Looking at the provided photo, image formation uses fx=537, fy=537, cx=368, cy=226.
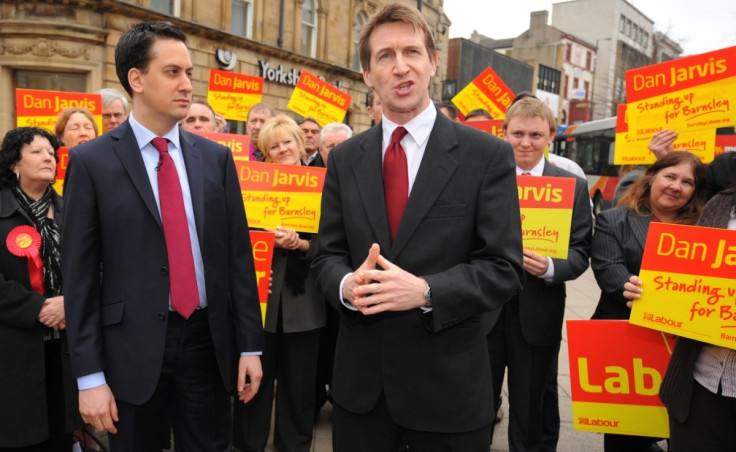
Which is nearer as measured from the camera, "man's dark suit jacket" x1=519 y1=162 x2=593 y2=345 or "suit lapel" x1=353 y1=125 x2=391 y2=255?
"suit lapel" x1=353 y1=125 x2=391 y2=255

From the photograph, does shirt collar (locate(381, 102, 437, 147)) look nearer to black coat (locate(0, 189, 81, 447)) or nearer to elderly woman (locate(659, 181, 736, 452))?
elderly woman (locate(659, 181, 736, 452))

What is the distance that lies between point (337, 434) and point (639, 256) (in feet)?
6.64

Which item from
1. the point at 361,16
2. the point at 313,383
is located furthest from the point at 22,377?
the point at 361,16

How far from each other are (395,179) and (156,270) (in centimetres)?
98

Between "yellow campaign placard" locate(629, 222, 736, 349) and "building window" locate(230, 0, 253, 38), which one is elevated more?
"building window" locate(230, 0, 253, 38)

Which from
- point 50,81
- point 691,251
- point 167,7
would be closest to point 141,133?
point 691,251

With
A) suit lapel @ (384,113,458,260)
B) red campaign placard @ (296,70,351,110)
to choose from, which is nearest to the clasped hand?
suit lapel @ (384,113,458,260)

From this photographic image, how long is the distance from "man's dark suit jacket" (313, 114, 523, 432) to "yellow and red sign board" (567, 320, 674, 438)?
4.23 ft

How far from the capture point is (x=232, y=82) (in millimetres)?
6398

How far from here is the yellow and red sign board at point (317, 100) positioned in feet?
20.7

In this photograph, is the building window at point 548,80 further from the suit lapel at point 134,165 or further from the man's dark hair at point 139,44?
the suit lapel at point 134,165

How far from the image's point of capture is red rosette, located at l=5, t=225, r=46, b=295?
112 inches

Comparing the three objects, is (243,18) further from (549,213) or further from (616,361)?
(616,361)

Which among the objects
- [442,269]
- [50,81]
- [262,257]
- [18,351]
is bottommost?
[18,351]
